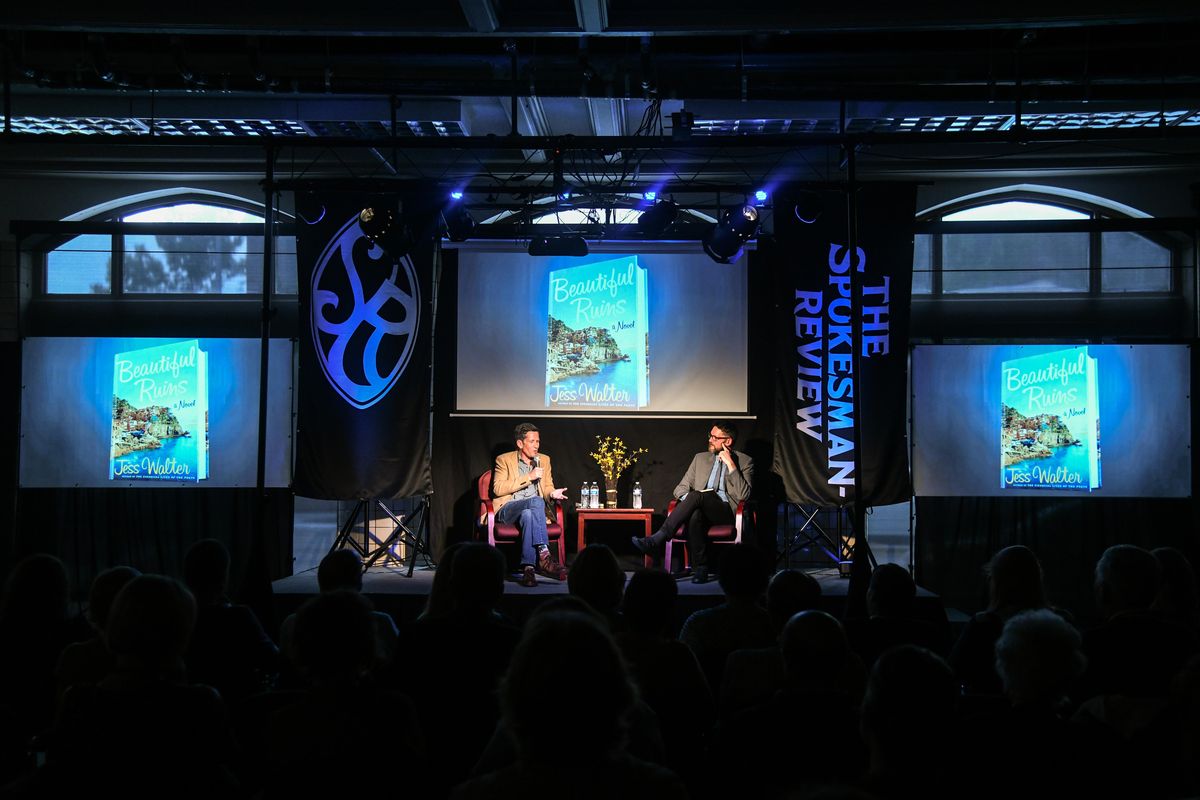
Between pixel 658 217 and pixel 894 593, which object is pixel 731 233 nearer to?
pixel 658 217

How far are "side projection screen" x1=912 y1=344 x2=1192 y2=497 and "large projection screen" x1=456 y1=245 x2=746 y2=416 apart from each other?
181cm

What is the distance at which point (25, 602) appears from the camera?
127 inches

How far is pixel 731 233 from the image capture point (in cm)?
772

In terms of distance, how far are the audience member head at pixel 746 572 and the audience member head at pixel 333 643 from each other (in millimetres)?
1611

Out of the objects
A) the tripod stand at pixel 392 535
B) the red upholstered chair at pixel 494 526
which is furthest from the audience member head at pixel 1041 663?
the tripod stand at pixel 392 535

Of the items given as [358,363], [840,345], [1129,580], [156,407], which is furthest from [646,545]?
[1129,580]

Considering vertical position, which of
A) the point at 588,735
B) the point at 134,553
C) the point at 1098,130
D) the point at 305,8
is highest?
the point at 305,8

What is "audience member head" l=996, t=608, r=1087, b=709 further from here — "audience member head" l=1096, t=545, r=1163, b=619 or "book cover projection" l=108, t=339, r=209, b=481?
"book cover projection" l=108, t=339, r=209, b=481

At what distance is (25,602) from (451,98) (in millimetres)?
5463

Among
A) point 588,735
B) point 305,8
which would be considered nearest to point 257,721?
point 588,735

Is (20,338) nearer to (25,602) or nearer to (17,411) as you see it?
(17,411)

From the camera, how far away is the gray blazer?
8227mm

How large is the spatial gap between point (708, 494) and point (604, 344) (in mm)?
1682

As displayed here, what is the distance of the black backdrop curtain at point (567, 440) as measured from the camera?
8.95 m
